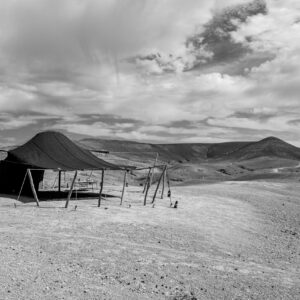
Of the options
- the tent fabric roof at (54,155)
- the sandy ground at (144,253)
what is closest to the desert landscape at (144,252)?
the sandy ground at (144,253)

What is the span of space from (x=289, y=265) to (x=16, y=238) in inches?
370

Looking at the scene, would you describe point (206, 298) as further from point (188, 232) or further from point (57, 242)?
point (188, 232)

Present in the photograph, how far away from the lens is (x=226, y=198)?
31.5 metres

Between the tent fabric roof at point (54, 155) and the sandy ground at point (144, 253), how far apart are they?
111 inches

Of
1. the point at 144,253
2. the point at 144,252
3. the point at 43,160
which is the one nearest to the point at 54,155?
the point at 43,160

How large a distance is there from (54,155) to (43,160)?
3.29 feet

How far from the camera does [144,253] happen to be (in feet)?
42.4

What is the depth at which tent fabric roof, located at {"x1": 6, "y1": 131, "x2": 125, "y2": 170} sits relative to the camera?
2516 centimetres

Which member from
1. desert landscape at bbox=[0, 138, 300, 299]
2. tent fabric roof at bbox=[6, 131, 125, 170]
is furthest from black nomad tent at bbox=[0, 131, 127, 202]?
desert landscape at bbox=[0, 138, 300, 299]

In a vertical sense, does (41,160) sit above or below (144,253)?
above

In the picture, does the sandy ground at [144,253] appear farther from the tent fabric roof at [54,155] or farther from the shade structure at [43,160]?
the shade structure at [43,160]

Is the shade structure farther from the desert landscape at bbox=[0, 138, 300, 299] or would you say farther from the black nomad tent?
the desert landscape at bbox=[0, 138, 300, 299]

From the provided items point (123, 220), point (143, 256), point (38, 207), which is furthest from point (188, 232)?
point (38, 207)

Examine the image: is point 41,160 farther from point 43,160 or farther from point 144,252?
point 144,252
